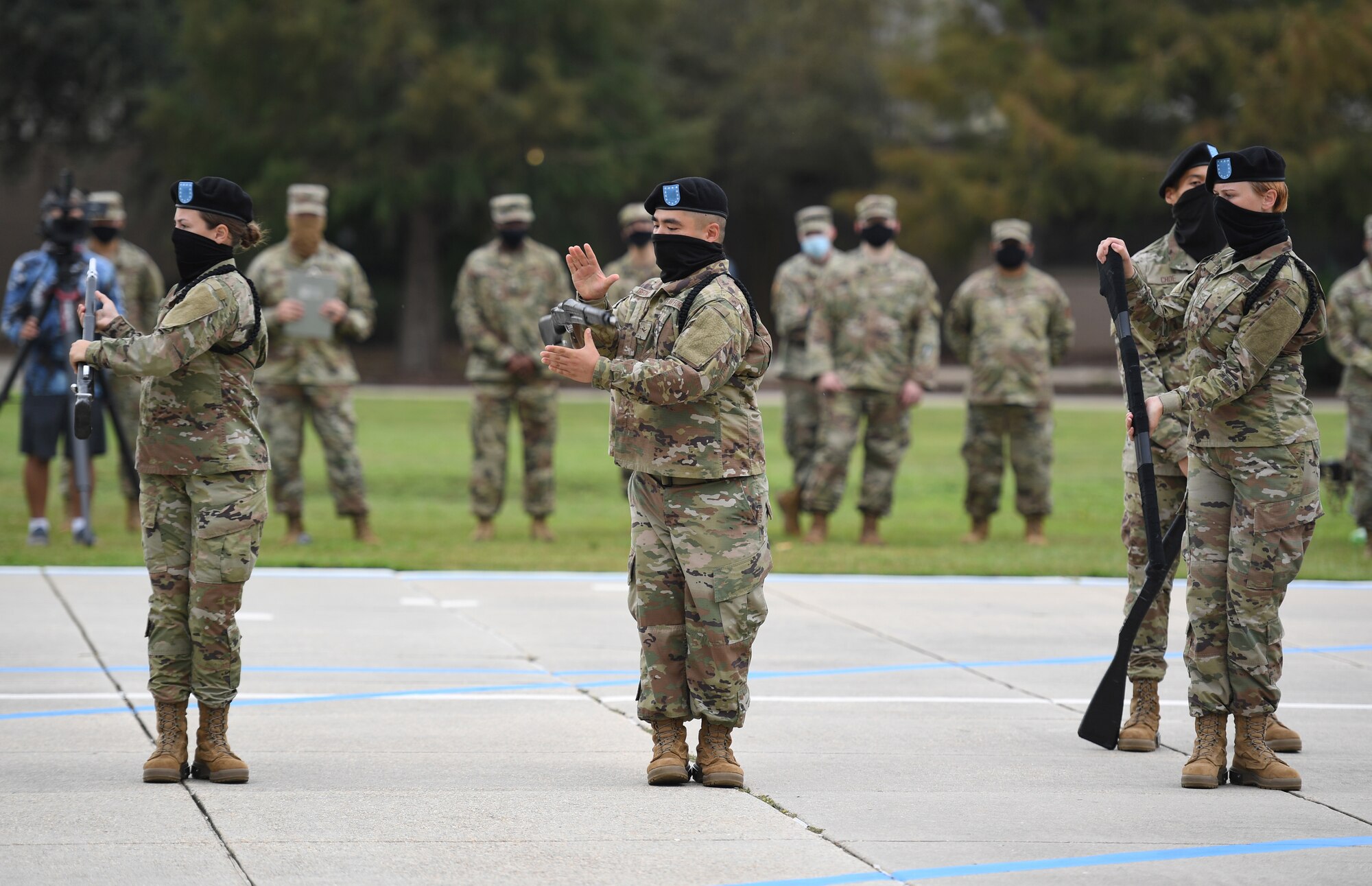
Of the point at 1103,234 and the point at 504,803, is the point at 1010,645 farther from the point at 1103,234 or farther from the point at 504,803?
the point at 1103,234

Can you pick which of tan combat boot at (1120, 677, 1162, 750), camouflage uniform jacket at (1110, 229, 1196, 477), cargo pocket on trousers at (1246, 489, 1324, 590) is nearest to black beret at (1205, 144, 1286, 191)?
camouflage uniform jacket at (1110, 229, 1196, 477)

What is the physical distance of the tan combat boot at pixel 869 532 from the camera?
43.7 feet

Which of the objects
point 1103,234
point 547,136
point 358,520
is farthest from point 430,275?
point 358,520

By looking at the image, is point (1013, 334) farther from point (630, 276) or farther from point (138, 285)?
point (138, 285)

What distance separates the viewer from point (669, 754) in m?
6.15

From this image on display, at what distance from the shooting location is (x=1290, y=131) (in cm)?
3484

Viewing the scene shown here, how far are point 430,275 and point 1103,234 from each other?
615 inches

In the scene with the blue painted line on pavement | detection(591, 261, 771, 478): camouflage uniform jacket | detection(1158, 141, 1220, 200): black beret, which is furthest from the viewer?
detection(1158, 141, 1220, 200): black beret

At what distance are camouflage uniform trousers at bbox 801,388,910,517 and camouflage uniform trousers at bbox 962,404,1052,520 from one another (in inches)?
21.1

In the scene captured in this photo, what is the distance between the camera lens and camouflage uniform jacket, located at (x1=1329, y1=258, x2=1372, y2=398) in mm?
12484

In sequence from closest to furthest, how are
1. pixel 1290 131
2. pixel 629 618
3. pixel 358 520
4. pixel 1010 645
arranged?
pixel 1010 645
pixel 629 618
pixel 358 520
pixel 1290 131

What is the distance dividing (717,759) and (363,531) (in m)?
7.19

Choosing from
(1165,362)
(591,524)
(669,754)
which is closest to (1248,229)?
(1165,362)

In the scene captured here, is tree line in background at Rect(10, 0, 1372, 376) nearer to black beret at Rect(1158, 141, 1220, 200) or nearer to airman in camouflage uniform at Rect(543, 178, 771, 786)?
black beret at Rect(1158, 141, 1220, 200)
